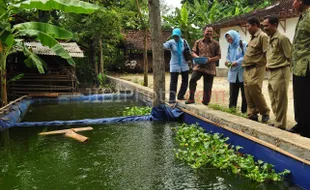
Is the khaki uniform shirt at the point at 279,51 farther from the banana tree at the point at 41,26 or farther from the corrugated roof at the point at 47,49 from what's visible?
the corrugated roof at the point at 47,49

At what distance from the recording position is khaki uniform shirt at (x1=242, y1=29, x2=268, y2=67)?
4.94 m

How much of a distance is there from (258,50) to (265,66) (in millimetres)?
280

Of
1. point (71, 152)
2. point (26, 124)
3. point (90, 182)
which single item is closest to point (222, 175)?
point (90, 182)

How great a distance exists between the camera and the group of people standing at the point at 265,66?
3879 mm

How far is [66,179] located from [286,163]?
8.18 feet

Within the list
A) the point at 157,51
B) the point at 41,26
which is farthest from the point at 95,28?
the point at 157,51

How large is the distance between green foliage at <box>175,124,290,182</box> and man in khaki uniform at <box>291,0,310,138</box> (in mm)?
749

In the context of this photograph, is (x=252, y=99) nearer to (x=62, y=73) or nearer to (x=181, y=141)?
(x=181, y=141)

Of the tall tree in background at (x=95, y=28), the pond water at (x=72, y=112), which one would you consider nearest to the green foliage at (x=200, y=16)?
the tall tree in background at (x=95, y=28)

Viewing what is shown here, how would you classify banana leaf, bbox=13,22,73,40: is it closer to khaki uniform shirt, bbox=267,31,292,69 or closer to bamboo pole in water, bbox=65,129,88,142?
bamboo pole in water, bbox=65,129,88,142

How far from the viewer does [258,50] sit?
503cm

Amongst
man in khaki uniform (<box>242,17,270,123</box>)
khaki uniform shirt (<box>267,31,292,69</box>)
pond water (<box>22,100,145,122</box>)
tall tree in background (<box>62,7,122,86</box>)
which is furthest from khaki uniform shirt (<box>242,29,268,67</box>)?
tall tree in background (<box>62,7,122,86</box>)

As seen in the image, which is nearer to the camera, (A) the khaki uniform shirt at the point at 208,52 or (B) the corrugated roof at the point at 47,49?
(A) the khaki uniform shirt at the point at 208,52

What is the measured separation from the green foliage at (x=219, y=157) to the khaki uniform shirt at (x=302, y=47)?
123 centimetres
